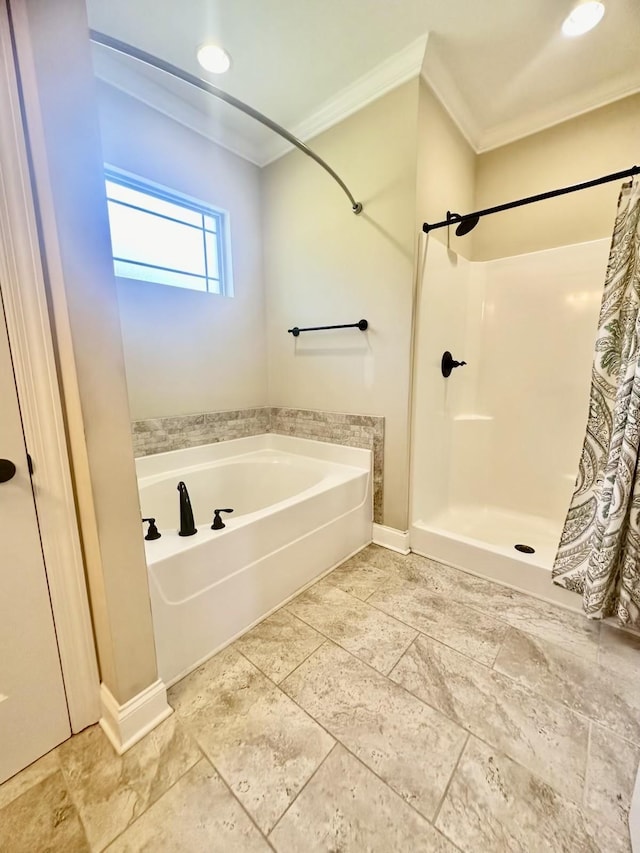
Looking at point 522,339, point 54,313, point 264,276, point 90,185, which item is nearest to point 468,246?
point 522,339

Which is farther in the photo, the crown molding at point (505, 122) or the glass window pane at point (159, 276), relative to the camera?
the glass window pane at point (159, 276)

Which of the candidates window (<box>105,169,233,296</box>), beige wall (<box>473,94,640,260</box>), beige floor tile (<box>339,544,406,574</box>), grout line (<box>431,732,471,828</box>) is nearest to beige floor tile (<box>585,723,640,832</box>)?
grout line (<box>431,732,471,828</box>)

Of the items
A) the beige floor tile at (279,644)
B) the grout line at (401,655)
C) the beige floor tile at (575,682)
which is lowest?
the beige floor tile at (575,682)

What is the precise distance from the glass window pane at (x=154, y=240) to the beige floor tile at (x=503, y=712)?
94.9 inches

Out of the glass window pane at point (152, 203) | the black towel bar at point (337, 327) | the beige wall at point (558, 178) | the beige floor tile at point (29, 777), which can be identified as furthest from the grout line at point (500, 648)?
the glass window pane at point (152, 203)

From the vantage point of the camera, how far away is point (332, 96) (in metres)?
1.83

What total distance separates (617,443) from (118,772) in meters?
1.91

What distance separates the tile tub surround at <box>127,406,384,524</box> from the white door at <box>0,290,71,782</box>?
103cm

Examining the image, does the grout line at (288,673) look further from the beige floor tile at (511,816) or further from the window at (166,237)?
the window at (166,237)

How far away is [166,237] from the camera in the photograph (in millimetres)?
2061

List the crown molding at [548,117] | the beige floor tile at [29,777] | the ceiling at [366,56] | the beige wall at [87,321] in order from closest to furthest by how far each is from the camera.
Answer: the beige wall at [87,321] < the beige floor tile at [29,777] < the ceiling at [366,56] < the crown molding at [548,117]

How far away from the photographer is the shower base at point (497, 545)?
1.58 metres

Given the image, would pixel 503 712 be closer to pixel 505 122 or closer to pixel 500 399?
pixel 500 399

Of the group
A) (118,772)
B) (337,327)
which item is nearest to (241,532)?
(118,772)
